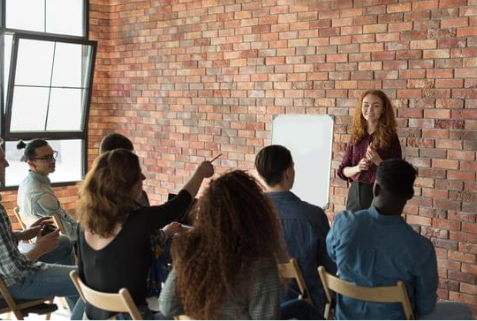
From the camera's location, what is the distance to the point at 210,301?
191cm

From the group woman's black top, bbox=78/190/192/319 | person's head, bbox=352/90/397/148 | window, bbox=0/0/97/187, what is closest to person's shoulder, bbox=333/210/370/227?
woman's black top, bbox=78/190/192/319

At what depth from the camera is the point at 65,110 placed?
6.80m

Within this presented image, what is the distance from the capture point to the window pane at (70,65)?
6625 mm

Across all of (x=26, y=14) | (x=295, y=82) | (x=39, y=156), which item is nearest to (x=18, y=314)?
(x=39, y=156)

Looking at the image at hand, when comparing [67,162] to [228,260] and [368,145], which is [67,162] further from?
[228,260]

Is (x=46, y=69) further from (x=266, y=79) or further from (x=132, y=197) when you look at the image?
(x=132, y=197)

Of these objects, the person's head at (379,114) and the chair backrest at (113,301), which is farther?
the person's head at (379,114)

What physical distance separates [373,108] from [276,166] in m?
1.55

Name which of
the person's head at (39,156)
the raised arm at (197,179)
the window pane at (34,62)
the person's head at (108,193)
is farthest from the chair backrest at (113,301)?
the window pane at (34,62)

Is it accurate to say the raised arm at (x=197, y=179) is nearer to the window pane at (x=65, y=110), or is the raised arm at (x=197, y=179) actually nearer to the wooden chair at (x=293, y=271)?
the wooden chair at (x=293, y=271)

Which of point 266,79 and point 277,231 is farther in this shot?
point 266,79

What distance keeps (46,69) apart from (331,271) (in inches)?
184

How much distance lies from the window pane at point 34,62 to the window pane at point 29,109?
87 millimetres

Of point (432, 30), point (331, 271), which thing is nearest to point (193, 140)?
point (432, 30)
